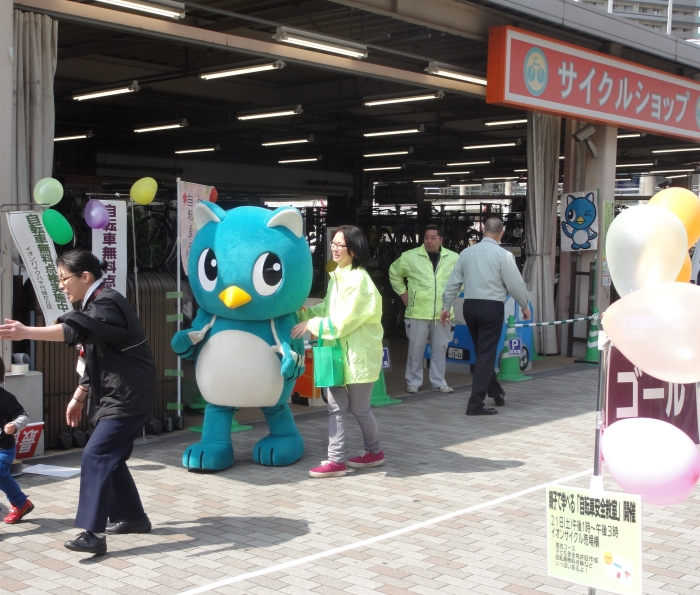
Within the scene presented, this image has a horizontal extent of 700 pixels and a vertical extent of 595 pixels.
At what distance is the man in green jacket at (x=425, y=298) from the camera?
9.64 m

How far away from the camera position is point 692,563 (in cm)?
470

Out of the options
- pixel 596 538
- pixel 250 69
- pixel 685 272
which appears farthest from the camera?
pixel 250 69

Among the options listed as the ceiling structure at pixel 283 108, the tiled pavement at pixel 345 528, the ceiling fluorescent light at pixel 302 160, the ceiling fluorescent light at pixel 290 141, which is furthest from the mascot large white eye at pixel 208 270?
the ceiling fluorescent light at pixel 302 160

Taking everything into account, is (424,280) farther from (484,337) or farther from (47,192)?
(47,192)

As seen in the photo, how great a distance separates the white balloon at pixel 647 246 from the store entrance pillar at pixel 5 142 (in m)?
4.65

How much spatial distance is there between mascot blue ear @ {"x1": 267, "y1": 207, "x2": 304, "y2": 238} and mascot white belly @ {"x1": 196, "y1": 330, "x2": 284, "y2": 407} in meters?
0.84

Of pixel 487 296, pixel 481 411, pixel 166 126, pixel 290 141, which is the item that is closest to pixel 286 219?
pixel 487 296

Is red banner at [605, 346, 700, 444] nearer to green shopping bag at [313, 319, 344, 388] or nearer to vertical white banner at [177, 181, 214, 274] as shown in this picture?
green shopping bag at [313, 319, 344, 388]

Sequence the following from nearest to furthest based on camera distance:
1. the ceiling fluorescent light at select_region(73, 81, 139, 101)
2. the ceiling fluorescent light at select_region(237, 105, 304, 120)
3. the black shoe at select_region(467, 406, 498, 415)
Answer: the black shoe at select_region(467, 406, 498, 415)
the ceiling fluorescent light at select_region(73, 81, 139, 101)
the ceiling fluorescent light at select_region(237, 105, 304, 120)

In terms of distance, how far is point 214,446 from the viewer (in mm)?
6359

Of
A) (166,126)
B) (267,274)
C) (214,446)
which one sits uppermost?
(166,126)

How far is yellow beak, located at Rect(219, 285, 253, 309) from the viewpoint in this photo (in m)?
6.06

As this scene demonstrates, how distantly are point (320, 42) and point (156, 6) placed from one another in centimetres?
187

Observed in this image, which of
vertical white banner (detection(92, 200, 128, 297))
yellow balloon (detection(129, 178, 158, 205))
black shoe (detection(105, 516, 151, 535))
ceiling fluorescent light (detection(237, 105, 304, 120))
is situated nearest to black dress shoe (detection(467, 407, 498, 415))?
vertical white banner (detection(92, 200, 128, 297))
